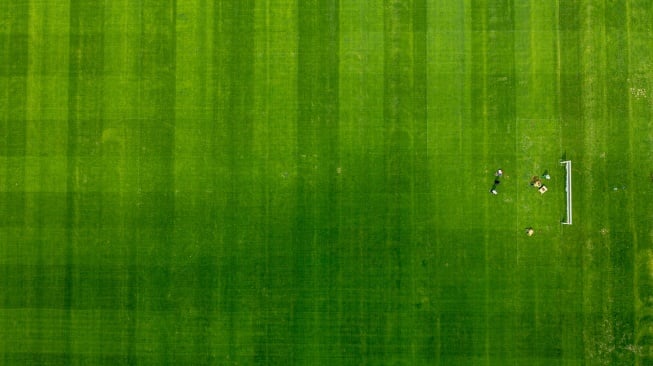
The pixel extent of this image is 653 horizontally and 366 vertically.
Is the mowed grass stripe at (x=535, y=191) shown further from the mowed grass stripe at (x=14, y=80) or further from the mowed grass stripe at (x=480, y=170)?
the mowed grass stripe at (x=14, y=80)

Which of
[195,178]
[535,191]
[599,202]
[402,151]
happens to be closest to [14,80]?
[195,178]

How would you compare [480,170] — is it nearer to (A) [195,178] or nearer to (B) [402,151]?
(B) [402,151]

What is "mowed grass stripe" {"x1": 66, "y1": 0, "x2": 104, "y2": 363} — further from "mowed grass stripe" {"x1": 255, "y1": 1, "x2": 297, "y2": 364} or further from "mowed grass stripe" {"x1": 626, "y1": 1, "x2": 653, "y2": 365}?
"mowed grass stripe" {"x1": 626, "y1": 1, "x2": 653, "y2": 365}

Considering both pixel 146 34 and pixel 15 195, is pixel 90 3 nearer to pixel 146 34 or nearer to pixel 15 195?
pixel 146 34

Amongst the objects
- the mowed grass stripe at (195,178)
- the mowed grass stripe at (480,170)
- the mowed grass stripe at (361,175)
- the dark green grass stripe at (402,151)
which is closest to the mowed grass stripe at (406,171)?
the dark green grass stripe at (402,151)

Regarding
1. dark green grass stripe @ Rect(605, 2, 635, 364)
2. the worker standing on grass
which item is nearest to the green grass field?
dark green grass stripe @ Rect(605, 2, 635, 364)

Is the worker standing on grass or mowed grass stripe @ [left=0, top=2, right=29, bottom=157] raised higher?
mowed grass stripe @ [left=0, top=2, right=29, bottom=157]

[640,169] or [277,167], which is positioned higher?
[277,167]
